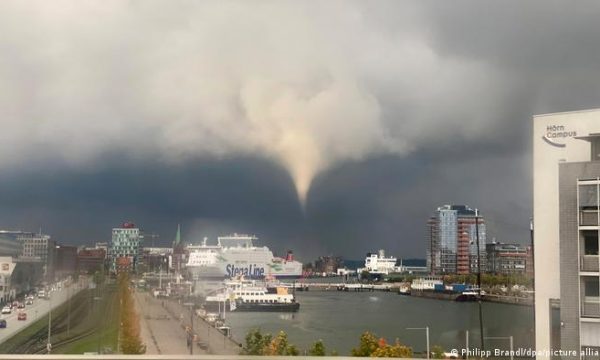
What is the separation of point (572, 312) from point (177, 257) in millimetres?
11791

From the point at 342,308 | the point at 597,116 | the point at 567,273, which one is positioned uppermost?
the point at 597,116

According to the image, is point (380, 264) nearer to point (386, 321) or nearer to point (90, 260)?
point (386, 321)

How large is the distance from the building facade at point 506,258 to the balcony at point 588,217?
249cm

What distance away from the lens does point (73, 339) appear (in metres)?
9.52

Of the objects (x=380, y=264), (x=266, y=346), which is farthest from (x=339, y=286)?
(x=266, y=346)

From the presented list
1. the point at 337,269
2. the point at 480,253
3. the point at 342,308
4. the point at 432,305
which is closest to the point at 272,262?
the point at 337,269

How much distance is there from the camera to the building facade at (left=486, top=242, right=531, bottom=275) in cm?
759

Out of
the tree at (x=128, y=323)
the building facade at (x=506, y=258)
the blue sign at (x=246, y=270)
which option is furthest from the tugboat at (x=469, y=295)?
the blue sign at (x=246, y=270)

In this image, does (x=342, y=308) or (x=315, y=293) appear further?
(x=315, y=293)

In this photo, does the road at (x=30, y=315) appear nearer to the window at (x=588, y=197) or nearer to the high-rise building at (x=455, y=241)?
the high-rise building at (x=455, y=241)

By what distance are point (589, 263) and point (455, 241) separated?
7.60 metres

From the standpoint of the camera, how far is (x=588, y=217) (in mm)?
4492

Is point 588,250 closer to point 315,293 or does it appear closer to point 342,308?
point 342,308

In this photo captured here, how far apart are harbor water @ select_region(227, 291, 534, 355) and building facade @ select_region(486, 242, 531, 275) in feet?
1.77
